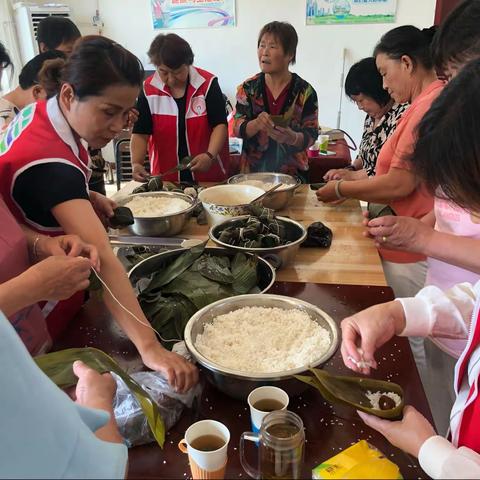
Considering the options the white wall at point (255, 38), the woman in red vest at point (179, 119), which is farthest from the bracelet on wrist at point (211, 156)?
the white wall at point (255, 38)

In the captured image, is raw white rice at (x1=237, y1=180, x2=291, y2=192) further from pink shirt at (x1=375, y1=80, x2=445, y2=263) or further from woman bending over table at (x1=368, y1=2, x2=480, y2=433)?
woman bending over table at (x1=368, y1=2, x2=480, y2=433)

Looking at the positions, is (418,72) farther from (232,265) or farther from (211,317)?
(211,317)

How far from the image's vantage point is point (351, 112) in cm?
554

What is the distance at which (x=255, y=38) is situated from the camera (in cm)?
526

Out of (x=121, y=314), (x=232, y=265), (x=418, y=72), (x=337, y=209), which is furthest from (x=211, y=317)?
(x=418, y=72)

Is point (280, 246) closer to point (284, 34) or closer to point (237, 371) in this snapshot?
point (237, 371)

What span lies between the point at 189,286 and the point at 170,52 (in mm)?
1607

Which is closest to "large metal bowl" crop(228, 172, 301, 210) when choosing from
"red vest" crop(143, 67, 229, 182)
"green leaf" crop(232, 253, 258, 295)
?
"red vest" crop(143, 67, 229, 182)

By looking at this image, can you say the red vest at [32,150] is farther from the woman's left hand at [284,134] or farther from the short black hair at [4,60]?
the woman's left hand at [284,134]

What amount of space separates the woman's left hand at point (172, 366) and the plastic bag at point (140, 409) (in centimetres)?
1

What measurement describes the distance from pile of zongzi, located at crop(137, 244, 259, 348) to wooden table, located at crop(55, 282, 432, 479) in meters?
0.12

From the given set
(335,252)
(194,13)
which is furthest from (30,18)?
(335,252)

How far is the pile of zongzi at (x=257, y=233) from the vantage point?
1.64m

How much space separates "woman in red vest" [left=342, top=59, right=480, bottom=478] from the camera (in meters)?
→ 0.82
